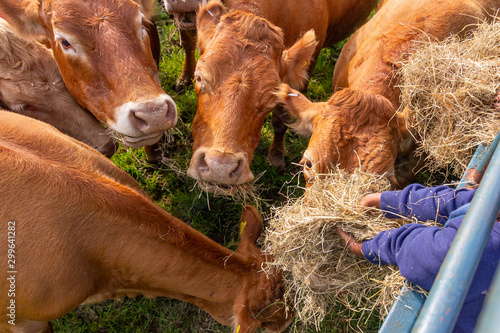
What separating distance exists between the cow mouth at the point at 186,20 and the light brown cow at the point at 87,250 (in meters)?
2.16

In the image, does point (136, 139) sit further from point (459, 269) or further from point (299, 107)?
point (459, 269)

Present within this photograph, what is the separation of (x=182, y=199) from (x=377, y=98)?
276 centimetres

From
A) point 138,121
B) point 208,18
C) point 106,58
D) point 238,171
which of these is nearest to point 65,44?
point 106,58

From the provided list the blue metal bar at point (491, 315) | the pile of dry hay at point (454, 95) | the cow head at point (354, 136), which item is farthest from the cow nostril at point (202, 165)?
the blue metal bar at point (491, 315)

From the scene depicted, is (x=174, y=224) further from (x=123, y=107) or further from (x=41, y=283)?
(x=123, y=107)

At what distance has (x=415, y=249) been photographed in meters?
1.80

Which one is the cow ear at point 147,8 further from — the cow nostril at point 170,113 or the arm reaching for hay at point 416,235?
the arm reaching for hay at point 416,235

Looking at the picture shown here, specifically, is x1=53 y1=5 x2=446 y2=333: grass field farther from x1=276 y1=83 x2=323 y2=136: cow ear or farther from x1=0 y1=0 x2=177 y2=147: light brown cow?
x1=0 y1=0 x2=177 y2=147: light brown cow

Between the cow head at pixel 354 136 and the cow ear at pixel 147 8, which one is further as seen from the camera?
the cow ear at pixel 147 8

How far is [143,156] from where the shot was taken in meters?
4.84

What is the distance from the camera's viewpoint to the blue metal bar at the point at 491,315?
2.52 ft

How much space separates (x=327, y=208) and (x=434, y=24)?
2598 mm

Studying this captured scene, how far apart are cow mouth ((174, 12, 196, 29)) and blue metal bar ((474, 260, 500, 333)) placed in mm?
4126

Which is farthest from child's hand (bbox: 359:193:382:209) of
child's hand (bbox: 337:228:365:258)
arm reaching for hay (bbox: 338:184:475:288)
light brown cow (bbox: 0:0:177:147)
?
light brown cow (bbox: 0:0:177:147)
